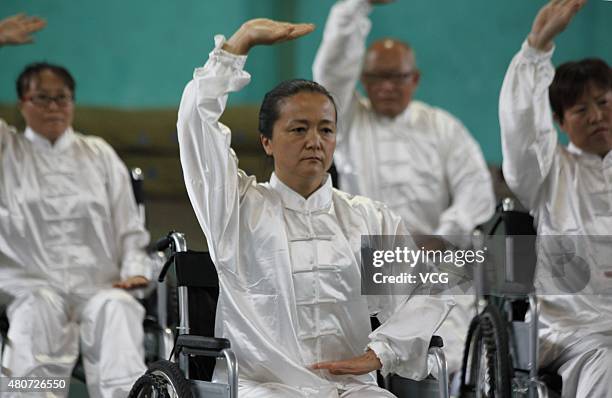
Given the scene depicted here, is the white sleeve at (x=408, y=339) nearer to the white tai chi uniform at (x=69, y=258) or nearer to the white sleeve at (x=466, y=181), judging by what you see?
the white tai chi uniform at (x=69, y=258)

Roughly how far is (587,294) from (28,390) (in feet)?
5.08

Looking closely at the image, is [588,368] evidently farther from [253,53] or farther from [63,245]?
[253,53]

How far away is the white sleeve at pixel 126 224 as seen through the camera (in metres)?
3.89

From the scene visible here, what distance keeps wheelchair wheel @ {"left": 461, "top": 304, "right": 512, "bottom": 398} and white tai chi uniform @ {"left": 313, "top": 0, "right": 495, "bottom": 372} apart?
0.68 m

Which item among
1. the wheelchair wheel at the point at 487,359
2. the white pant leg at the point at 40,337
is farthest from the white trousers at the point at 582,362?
the white pant leg at the point at 40,337

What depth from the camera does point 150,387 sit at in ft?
9.38

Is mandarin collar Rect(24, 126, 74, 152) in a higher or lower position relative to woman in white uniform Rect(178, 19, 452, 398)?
higher

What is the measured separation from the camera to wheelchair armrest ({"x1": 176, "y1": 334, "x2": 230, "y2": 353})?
8.86 feet

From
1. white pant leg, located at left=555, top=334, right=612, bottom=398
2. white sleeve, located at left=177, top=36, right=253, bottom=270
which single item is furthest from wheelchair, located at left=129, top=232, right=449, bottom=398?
white pant leg, located at left=555, top=334, right=612, bottom=398

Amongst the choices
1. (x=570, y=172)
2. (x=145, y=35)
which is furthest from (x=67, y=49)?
(x=570, y=172)

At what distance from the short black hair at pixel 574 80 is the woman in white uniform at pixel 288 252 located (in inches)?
27.9

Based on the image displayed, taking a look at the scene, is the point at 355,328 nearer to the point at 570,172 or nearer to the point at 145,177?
the point at 570,172

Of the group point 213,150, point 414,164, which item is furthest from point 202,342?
point 414,164

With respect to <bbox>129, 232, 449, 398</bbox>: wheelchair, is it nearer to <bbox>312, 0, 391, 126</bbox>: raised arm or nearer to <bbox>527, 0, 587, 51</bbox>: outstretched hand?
<bbox>527, 0, 587, 51</bbox>: outstretched hand
